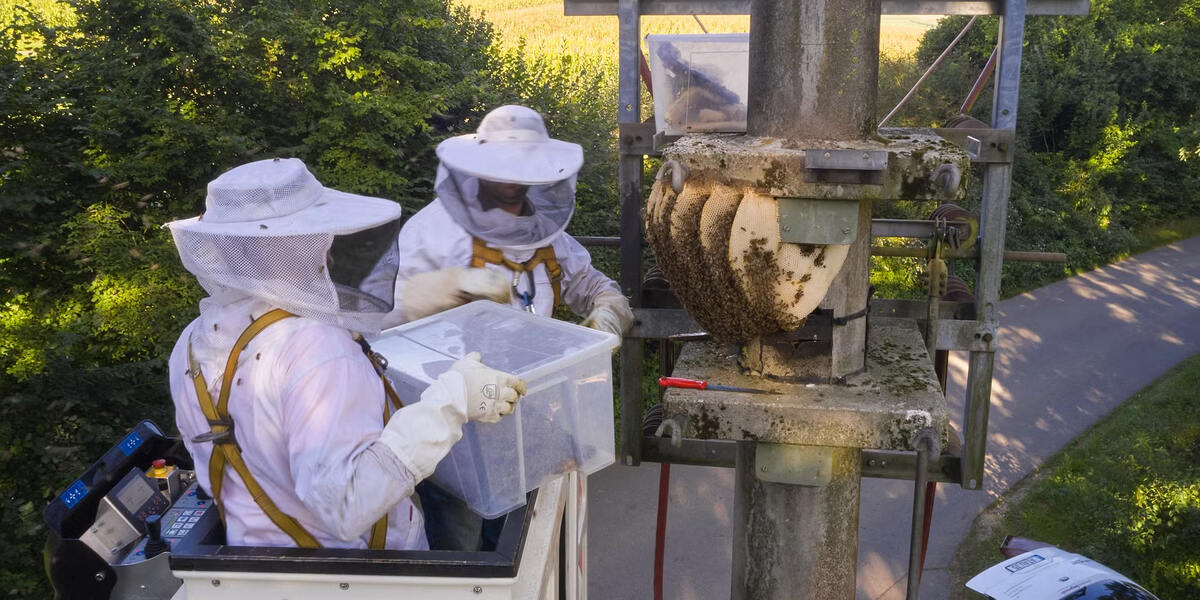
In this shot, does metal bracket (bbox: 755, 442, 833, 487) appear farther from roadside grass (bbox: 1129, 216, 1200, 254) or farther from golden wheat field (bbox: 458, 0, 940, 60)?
roadside grass (bbox: 1129, 216, 1200, 254)

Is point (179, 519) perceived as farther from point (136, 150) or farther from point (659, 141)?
point (136, 150)

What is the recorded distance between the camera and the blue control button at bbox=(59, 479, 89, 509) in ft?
7.70

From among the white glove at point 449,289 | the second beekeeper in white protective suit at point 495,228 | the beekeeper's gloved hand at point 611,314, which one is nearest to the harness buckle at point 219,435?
the second beekeeper in white protective suit at point 495,228

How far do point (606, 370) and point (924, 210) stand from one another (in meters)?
9.59

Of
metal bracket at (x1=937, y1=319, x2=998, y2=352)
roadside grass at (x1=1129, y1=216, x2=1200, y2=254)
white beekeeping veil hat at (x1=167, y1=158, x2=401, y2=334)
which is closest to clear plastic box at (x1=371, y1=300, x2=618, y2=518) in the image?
white beekeeping veil hat at (x1=167, y1=158, x2=401, y2=334)

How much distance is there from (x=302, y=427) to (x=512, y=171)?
1.41 meters

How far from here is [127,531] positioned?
239cm

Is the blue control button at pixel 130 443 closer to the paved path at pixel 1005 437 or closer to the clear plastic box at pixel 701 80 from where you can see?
the clear plastic box at pixel 701 80

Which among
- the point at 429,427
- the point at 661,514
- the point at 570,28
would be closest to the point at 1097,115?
the point at 570,28

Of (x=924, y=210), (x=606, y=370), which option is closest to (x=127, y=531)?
(x=606, y=370)

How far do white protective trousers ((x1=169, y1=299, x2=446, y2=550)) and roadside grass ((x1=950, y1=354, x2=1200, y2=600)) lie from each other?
507 centimetres

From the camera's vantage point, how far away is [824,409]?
2047 mm

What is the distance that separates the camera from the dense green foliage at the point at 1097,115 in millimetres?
14195

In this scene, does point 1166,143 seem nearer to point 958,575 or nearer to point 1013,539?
point 958,575
